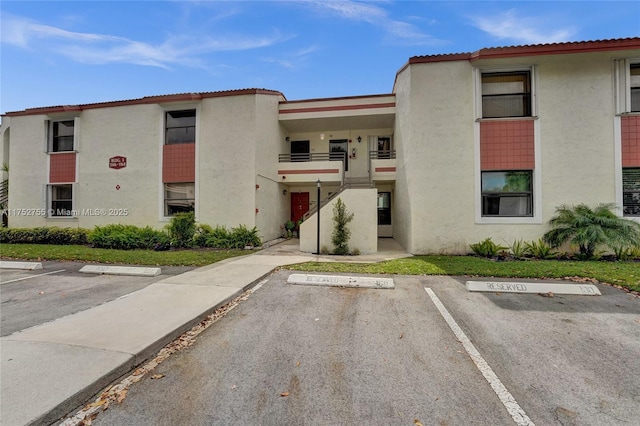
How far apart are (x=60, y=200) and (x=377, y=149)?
17.6 meters

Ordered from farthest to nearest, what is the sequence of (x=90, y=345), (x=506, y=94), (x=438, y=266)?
(x=506, y=94) → (x=438, y=266) → (x=90, y=345)

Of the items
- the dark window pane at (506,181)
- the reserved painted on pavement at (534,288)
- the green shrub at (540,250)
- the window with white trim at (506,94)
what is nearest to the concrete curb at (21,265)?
the reserved painted on pavement at (534,288)

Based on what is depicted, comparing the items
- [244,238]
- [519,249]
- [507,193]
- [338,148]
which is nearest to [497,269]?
[519,249]

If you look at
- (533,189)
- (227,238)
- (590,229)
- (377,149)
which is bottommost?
(227,238)

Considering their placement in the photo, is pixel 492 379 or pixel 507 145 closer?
pixel 492 379

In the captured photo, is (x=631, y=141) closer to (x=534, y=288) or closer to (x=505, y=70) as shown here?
(x=505, y=70)

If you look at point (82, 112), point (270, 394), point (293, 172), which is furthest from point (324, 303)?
point (82, 112)

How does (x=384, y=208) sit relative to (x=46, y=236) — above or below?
above

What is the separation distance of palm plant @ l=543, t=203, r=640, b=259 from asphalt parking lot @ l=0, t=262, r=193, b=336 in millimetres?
12423

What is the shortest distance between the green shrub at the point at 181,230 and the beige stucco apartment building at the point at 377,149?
0.93m

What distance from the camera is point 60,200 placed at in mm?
14742

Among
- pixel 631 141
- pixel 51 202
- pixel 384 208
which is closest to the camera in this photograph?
pixel 631 141

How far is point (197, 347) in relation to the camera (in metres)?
3.70

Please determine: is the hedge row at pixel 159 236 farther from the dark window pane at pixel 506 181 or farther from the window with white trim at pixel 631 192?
the window with white trim at pixel 631 192
